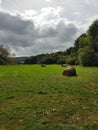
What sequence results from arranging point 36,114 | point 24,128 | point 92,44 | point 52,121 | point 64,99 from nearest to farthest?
point 24,128 < point 52,121 < point 36,114 < point 64,99 < point 92,44


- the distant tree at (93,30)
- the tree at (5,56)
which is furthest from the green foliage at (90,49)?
the tree at (5,56)

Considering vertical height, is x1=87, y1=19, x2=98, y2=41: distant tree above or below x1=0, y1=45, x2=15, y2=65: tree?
above

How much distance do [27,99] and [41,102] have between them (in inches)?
56.8

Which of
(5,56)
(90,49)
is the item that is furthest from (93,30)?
(5,56)

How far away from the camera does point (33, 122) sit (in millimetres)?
11844

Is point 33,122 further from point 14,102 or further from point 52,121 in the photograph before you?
point 14,102

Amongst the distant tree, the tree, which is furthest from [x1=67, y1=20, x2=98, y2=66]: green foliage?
the tree

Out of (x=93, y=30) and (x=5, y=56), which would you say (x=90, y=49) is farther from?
(x=5, y=56)

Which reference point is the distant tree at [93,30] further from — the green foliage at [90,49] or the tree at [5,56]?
the tree at [5,56]

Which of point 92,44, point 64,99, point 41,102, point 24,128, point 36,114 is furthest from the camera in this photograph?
point 92,44

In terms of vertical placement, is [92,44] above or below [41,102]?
above

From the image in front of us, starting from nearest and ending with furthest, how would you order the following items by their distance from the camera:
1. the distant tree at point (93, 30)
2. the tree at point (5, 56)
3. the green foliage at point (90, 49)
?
the green foliage at point (90, 49)
the distant tree at point (93, 30)
the tree at point (5, 56)

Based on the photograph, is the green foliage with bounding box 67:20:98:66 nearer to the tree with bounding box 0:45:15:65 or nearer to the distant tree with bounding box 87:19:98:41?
the distant tree with bounding box 87:19:98:41

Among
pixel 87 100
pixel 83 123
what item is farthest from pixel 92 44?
pixel 83 123
